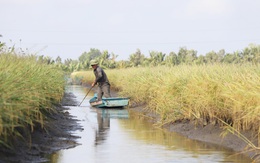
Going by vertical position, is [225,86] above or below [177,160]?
above

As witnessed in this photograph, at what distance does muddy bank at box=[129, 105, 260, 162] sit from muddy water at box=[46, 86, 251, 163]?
25 centimetres

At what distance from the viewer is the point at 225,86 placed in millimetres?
13688

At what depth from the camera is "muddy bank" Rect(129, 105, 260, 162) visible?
12.1 metres

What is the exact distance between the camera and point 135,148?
12781 mm

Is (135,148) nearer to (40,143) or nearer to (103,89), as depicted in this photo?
(40,143)

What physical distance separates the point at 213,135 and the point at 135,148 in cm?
236

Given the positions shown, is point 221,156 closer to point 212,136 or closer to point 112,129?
point 212,136

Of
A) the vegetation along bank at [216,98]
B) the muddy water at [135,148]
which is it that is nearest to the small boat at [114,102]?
the vegetation along bank at [216,98]

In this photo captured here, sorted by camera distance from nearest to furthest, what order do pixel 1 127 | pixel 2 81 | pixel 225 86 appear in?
pixel 1 127, pixel 2 81, pixel 225 86

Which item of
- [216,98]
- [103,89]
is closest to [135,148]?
[216,98]

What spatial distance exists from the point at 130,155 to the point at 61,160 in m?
1.47

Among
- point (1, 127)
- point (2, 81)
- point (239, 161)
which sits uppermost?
point (2, 81)

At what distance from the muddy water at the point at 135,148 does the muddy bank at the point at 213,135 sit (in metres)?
0.25

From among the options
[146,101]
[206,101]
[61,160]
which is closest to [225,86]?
[206,101]
